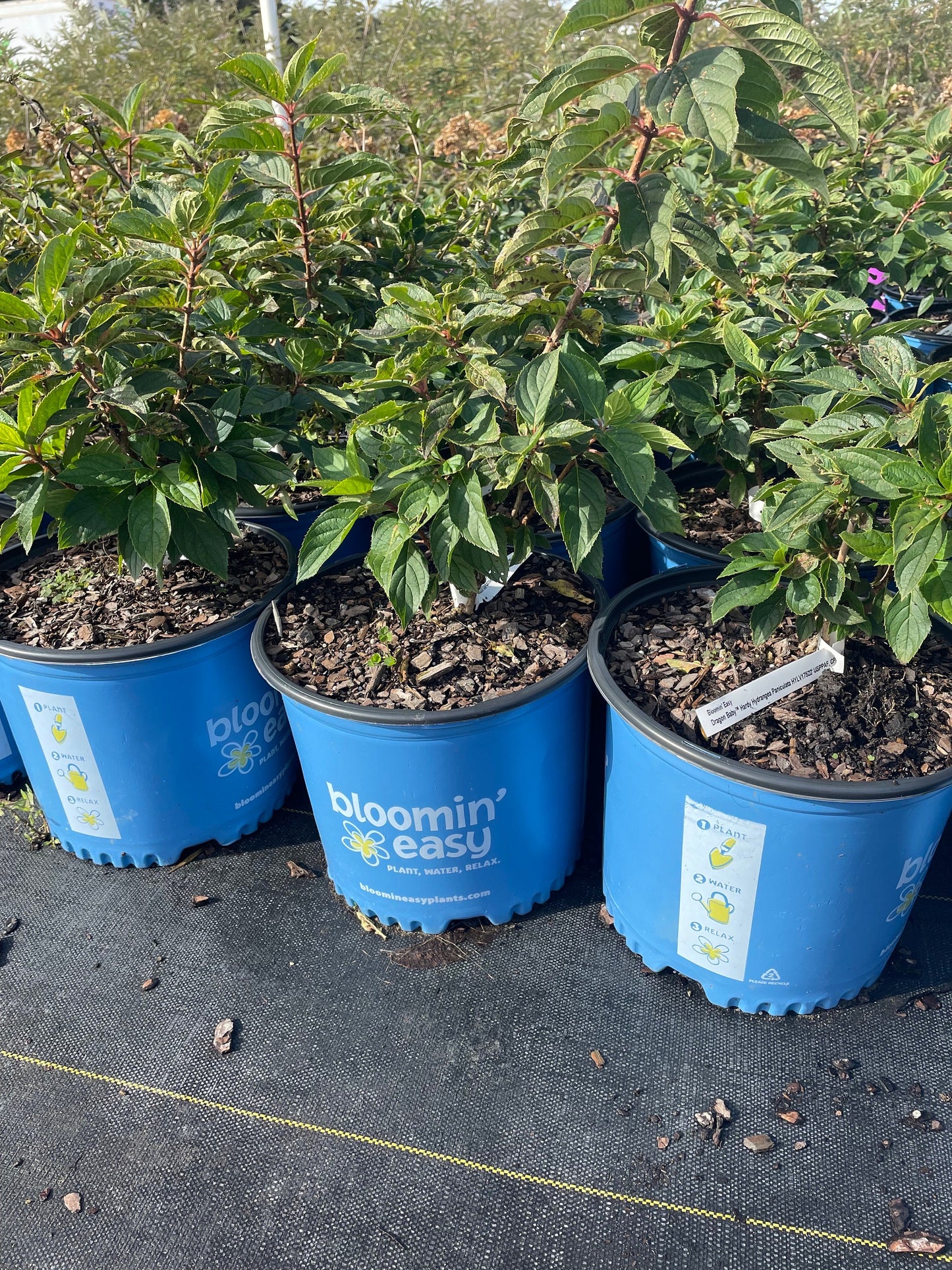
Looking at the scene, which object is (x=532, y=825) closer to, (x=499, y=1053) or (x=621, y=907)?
(x=621, y=907)

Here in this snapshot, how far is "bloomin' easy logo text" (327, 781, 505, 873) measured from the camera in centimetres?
177

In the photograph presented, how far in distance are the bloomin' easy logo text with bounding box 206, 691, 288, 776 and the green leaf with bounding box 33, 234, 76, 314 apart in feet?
3.04

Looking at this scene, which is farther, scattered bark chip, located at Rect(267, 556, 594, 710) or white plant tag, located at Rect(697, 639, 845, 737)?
scattered bark chip, located at Rect(267, 556, 594, 710)

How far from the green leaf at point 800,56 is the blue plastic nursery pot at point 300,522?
1.49 meters

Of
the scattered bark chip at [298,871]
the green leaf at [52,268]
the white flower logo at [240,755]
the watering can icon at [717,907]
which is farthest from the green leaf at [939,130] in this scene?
the scattered bark chip at [298,871]

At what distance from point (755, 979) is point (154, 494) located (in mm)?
1508

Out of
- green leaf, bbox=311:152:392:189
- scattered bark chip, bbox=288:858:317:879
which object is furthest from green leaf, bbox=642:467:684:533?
scattered bark chip, bbox=288:858:317:879

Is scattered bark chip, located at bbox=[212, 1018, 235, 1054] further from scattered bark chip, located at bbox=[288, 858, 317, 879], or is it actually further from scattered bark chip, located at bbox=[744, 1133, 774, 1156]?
scattered bark chip, located at bbox=[744, 1133, 774, 1156]

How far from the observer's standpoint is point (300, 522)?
95.7 inches

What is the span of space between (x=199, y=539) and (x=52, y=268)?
1.87ft

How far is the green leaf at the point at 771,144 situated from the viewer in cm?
120

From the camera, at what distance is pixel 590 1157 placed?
154cm

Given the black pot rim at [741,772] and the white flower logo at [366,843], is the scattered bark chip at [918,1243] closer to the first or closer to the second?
the black pot rim at [741,772]

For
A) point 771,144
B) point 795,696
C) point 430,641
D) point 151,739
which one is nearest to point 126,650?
point 151,739
